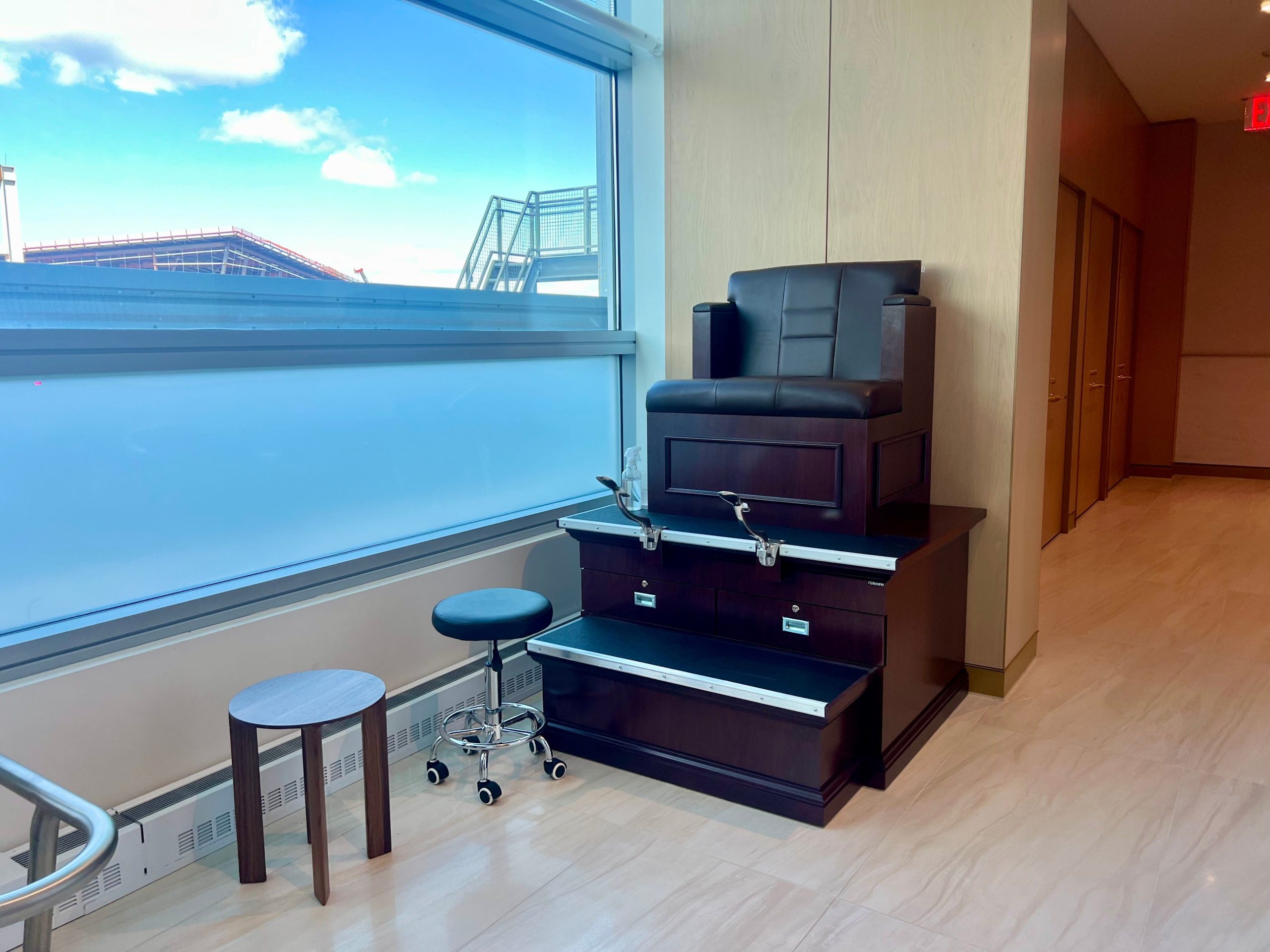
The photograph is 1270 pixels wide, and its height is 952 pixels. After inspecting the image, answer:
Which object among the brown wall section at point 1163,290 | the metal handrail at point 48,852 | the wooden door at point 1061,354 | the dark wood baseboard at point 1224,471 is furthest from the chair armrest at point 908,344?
the dark wood baseboard at point 1224,471

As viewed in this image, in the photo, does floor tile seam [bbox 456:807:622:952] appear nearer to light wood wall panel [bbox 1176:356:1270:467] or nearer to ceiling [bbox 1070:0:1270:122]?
ceiling [bbox 1070:0:1270:122]

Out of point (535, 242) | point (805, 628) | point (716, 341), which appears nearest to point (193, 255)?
point (535, 242)

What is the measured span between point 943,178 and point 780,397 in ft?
3.66

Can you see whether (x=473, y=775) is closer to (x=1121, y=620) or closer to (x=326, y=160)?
(x=326, y=160)

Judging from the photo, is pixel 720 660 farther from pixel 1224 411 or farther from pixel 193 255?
pixel 1224 411

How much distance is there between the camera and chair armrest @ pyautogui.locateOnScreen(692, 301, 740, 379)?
11.6 ft

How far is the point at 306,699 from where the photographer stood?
226 cm

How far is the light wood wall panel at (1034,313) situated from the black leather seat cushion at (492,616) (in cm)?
175

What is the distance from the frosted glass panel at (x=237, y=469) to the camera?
230cm

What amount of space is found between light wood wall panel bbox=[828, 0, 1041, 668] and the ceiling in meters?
2.54

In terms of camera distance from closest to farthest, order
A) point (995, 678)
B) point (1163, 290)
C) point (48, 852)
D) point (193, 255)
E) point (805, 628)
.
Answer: point (48, 852), point (193, 255), point (805, 628), point (995, 678), point (1163, 290)

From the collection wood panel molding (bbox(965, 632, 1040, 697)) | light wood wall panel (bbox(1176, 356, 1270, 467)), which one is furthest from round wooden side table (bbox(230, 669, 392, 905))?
light wood wall panel (bbox(1176, 356, 1270, 467))

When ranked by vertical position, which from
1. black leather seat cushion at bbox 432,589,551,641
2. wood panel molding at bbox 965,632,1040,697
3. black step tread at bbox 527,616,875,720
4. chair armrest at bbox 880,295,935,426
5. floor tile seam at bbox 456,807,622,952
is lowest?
floor tile seam at bbox 456,807,622,952

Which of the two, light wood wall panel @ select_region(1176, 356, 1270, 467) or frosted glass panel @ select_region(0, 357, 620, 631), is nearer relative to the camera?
frosted glass panel @ select_region(0, 357, 620, 631)
